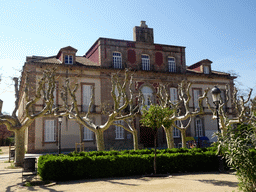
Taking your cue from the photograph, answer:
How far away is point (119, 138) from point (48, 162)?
16.6m

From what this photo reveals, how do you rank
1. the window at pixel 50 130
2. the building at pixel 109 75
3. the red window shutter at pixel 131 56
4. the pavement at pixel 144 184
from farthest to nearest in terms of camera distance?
1. the red window shutter at pixel 131 56
2. the building at pixel 109 75
3. the window at pixel 50 130
4. the pavement at pixel 144 184

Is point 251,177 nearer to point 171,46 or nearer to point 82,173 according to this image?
point 82,173

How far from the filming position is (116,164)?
10.4 m

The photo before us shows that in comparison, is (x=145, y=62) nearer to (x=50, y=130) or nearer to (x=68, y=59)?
(x=68, y=59)

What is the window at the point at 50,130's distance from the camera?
23097 mm

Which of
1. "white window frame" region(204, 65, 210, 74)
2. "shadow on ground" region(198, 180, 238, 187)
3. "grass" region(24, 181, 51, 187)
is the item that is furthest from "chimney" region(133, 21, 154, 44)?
"grass" region(24, 181, 51, 187)

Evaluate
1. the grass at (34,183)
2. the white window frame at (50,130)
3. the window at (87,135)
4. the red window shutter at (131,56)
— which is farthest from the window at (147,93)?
the grass at (34,183)

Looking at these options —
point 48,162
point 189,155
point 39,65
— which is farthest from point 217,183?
point 39,65

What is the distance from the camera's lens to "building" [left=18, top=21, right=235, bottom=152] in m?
23.4

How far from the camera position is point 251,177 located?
552 centimetres

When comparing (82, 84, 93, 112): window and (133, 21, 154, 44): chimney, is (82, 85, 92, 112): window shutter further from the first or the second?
(133, 21, 154, 44): chimney

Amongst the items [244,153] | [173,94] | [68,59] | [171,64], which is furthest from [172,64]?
[244,153]

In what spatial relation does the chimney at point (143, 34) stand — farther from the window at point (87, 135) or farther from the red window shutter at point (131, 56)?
the window at point (87, 135)

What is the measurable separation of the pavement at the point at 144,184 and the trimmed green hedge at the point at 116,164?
1.33 ft
